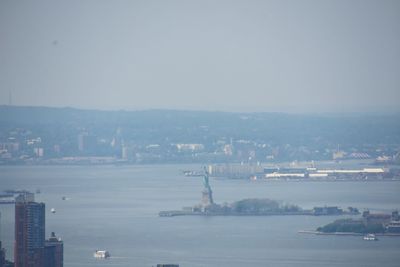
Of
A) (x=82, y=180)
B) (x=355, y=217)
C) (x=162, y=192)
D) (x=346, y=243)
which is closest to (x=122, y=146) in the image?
(x=82, y=180)

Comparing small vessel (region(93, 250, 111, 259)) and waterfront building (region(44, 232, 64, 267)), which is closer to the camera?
waterfront building (region(44, 232, 64, 267))

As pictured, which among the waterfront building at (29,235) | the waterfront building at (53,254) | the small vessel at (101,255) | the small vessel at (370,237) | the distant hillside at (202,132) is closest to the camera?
the waterfront building at (29,235)

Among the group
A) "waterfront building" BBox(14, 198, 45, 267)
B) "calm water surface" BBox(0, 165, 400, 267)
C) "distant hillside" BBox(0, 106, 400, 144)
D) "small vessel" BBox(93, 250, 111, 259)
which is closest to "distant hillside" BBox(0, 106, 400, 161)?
"distant hillside" BBox(0, 106, 400, 144)

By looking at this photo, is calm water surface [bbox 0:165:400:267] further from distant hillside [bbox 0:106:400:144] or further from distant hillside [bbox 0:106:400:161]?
distant hillside [bbox 0:106:400:144]

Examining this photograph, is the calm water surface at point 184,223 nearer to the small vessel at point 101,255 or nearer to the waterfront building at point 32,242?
the small vessel at point 101,255

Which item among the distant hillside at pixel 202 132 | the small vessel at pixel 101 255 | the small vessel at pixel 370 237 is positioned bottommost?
the small vessel at pixel 101 255

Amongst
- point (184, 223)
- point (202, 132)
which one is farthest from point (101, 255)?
point (202, 132)

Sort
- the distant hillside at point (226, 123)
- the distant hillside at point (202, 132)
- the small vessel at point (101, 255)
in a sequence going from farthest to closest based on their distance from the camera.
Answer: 1. the distant hillside at point (226, 123)
2. the distant hillside at point (202, 132)
3. the small vessel at point (101, 255)

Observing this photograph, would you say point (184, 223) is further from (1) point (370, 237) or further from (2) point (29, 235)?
(2) point (29, 235)

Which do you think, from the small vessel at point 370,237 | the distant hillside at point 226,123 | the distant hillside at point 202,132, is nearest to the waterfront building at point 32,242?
the small vessel at point 370,237
